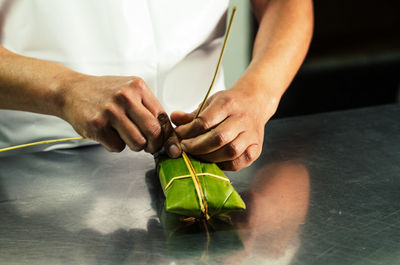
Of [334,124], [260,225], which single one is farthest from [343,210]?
[334,124]

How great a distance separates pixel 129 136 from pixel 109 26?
0.36 metres

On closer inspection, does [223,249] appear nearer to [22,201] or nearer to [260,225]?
[260,225]

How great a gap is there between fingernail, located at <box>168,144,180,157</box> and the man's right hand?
24 millimetres

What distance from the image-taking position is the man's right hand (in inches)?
31.0

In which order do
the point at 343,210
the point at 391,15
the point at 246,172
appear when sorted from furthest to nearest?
the point at 391,15
the point at 246,172
the point at 343,210

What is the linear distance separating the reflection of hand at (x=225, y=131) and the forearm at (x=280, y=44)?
0.41 ft

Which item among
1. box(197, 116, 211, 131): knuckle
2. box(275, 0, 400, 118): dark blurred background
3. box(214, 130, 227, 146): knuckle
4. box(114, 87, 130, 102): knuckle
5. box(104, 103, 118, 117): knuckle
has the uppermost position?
box(114, 87, 130, 102): knuckle

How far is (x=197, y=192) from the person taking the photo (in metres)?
0.72

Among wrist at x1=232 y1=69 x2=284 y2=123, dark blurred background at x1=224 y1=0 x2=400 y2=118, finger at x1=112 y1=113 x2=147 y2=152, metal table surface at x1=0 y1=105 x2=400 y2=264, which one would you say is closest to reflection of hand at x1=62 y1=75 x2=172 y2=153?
finger at x1=112 y1=113 x2=147 y2=152

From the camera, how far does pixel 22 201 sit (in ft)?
2.70

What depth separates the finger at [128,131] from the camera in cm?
79

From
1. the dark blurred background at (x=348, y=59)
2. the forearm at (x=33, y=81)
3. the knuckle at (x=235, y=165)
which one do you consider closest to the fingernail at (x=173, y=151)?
the knuckle at (x=235, y=165)

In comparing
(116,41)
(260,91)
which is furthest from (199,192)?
(116,41)

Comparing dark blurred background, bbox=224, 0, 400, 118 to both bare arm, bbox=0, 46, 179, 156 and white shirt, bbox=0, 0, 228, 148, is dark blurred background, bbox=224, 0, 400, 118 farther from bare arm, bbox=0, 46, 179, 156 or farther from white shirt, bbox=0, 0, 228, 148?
bare arm, bbox=0, 46, 179, 156
